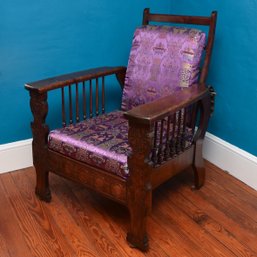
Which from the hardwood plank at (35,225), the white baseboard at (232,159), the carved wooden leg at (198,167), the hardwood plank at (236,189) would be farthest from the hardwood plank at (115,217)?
the white baseboard at (232,159)

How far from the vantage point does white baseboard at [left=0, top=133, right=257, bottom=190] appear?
76.4 inches

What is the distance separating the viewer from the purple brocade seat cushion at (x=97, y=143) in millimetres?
1446

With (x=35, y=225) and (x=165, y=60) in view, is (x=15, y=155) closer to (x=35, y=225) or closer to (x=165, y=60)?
(x=35, y=225)

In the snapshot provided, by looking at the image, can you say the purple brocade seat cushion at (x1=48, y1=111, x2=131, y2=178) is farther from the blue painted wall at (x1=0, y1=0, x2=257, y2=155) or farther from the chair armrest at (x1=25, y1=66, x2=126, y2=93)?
the blue painted wall at (x1=0, y1=0, x2=257, y2=155)

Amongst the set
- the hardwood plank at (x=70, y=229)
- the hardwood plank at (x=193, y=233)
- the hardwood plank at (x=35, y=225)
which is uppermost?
A: the hardwood plank at (x=193, y=233)

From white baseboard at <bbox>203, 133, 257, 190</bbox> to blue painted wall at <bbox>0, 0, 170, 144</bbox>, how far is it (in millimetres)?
772

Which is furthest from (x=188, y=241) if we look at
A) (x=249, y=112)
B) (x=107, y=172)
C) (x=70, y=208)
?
(x=249, y=112)

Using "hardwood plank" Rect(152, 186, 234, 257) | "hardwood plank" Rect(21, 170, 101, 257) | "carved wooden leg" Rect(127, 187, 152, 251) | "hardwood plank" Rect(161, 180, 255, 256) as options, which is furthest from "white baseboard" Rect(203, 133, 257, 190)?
"hardwood plank" Rect(21, 170, 101, 257)

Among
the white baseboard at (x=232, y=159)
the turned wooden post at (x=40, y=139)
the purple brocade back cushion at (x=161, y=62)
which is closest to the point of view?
the turned wooden post at (x=40, y=139)

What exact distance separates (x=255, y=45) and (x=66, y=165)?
1.09m

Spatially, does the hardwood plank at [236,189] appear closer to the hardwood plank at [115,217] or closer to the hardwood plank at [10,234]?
the hardwood plank at [115,217]

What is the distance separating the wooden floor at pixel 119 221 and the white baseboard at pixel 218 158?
59mm

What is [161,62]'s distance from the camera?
1.78m

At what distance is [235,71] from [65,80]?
35.7 inches
